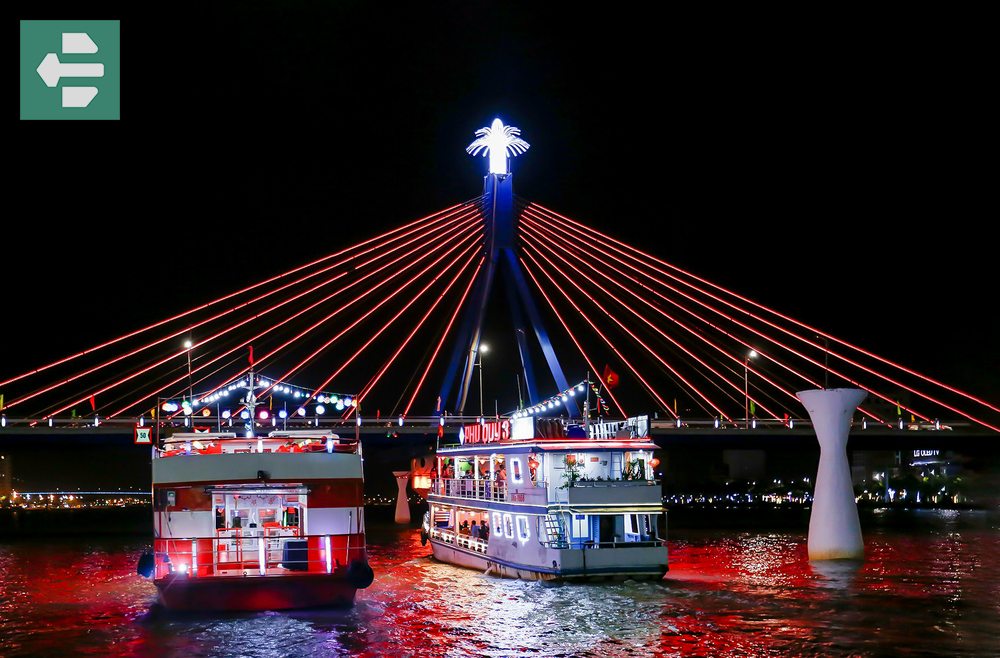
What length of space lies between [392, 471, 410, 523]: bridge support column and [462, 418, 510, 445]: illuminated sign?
40256 mm

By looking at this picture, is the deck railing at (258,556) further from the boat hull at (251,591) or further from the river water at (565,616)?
the river water at (565,616)

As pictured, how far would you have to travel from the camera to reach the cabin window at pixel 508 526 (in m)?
36.6

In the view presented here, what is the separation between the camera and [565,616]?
28141mm

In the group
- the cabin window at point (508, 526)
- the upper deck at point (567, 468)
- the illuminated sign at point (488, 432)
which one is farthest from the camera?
the illuminated sign at point (488, 432)

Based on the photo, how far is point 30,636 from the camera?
26.7m

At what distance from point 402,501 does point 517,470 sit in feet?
161

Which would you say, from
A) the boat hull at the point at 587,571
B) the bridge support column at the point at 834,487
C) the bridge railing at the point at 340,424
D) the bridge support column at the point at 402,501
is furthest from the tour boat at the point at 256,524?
the bridge support column at the point at 402,501

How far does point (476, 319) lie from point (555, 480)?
19671 mm

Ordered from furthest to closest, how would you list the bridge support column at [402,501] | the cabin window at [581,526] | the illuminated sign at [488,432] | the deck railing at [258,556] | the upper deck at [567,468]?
the bridge support column at [402,501], the illuminated sign at [488,432], the cabin window at [581,526], the upper deck at [567,468], the deck railing at [258,556]

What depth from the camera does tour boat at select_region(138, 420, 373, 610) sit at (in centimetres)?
2719

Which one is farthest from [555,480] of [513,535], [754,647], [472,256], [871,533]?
[871,533]

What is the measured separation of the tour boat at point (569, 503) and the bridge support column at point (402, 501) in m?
43.4

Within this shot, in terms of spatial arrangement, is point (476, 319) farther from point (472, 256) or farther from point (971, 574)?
point (971, 574)

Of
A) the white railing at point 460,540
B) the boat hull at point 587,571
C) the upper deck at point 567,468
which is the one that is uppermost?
the upper deck at point 567,468
